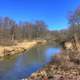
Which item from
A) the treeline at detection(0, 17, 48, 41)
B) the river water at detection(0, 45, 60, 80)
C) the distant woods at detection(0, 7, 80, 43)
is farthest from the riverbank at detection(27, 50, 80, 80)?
the treeline at detection(0, 17, 48, 41)

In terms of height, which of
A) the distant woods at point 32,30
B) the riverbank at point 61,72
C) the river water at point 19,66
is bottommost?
the river water at point 19,66

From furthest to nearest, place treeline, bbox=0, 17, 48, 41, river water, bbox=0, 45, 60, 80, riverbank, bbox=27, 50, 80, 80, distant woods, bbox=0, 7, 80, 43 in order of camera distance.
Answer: treeline, bbox=0, 17, 48, 41 < distant woods, bbox=0, 7, 80, 43 < river water, bbox=0, 45, 60, 80 < riverbank, bbox=27, 50, 80, 80

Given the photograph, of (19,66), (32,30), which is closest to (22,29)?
(32,30)

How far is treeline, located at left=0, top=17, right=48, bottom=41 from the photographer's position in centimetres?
6750

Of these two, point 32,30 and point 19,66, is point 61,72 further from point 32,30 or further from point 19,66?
point 32,30

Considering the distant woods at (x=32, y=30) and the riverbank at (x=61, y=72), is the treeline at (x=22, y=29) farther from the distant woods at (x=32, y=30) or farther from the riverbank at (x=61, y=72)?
the riverbank at (x=61, y=72)

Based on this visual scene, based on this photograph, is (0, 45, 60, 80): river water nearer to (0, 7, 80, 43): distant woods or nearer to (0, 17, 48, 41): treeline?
(0, 7, 80, 43): distant woods

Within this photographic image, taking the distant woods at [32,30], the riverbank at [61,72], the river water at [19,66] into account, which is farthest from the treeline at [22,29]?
the riverbank at [61,72]

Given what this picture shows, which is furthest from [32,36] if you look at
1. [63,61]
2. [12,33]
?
[63,61]

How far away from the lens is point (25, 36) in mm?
88438

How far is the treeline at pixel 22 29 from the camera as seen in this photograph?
67500 millimetres

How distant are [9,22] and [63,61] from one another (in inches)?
2262

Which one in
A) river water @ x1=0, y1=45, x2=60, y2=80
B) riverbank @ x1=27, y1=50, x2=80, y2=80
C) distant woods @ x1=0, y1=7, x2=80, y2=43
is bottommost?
river water @ x1=0, y1=45, x2=60, y2=80

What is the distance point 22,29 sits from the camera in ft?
292
